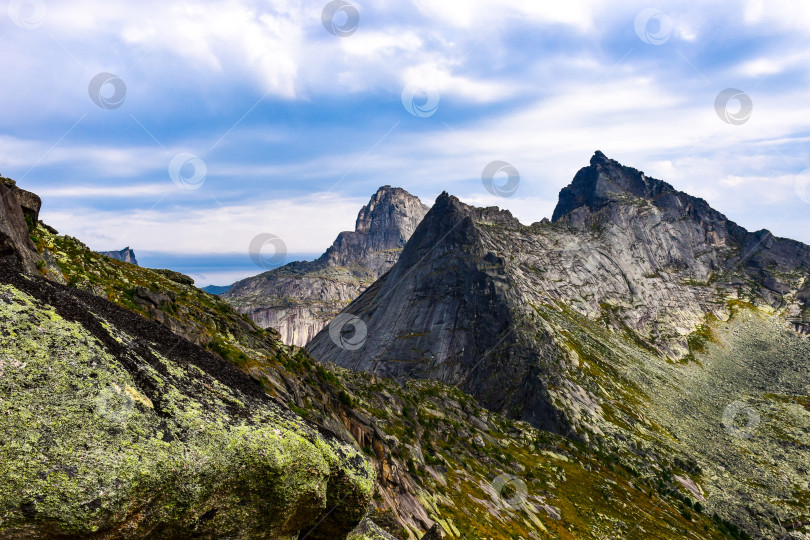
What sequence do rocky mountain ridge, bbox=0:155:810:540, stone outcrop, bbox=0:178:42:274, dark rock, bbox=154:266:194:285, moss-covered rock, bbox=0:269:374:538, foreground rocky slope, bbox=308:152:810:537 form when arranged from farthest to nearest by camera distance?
foreground rocky slope, bbox=308:152:810:537 → dark rock, bbox=154:266:194:285 → stone outcrop, bbox=0:178:42:274 → rocky mountain ridge, bbox=0:155:810:540 → moss-covered rock, bbox=0:269:374:538

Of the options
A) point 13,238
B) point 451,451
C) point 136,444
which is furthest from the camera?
point 451,451

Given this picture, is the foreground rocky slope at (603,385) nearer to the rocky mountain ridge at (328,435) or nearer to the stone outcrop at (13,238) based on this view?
the rocky mountain ridge at (328,435)

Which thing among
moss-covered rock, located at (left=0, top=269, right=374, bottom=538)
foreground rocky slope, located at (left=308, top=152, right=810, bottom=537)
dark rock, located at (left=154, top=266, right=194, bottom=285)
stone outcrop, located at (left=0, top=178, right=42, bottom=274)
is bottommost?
foreground rocky slope, located at (left=308, top=152, right=810, bottom=537)

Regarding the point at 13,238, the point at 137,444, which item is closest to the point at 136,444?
the point at 137,444

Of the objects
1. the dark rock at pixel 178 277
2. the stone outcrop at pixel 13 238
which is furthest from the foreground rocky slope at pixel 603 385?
the stone outcrop at pixel 13 238

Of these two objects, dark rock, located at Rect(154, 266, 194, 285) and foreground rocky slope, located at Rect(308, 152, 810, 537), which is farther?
foreground rocky slope, located at Rect(308, 152, 810, 537)

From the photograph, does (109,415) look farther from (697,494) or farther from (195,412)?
(697,494)

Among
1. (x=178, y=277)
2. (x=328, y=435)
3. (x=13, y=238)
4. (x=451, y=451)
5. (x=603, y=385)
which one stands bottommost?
(x=603, y=385)

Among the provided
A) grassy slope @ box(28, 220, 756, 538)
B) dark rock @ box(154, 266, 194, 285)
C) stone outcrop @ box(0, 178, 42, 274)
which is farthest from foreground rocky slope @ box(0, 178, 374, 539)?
dark rock @ box(154, 266, 194, 285)

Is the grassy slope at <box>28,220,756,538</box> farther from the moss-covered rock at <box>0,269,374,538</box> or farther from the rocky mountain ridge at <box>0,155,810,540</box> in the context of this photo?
the moss-covered rock at <box>0,269,374,538</box>

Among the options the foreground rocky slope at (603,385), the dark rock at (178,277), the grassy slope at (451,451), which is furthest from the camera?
the foreground rocky slope at (603,385)

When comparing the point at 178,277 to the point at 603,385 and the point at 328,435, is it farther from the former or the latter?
the point at 603,385

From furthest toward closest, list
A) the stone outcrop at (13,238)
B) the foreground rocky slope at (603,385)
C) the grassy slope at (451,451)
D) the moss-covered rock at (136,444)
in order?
1. the foreground rocky slope at (603,385)
2. the grassy slope at (451,451)
3. the stone outcrop at (13,238)
4. the moss-covered rock at (136,444)

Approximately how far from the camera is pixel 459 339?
174m
